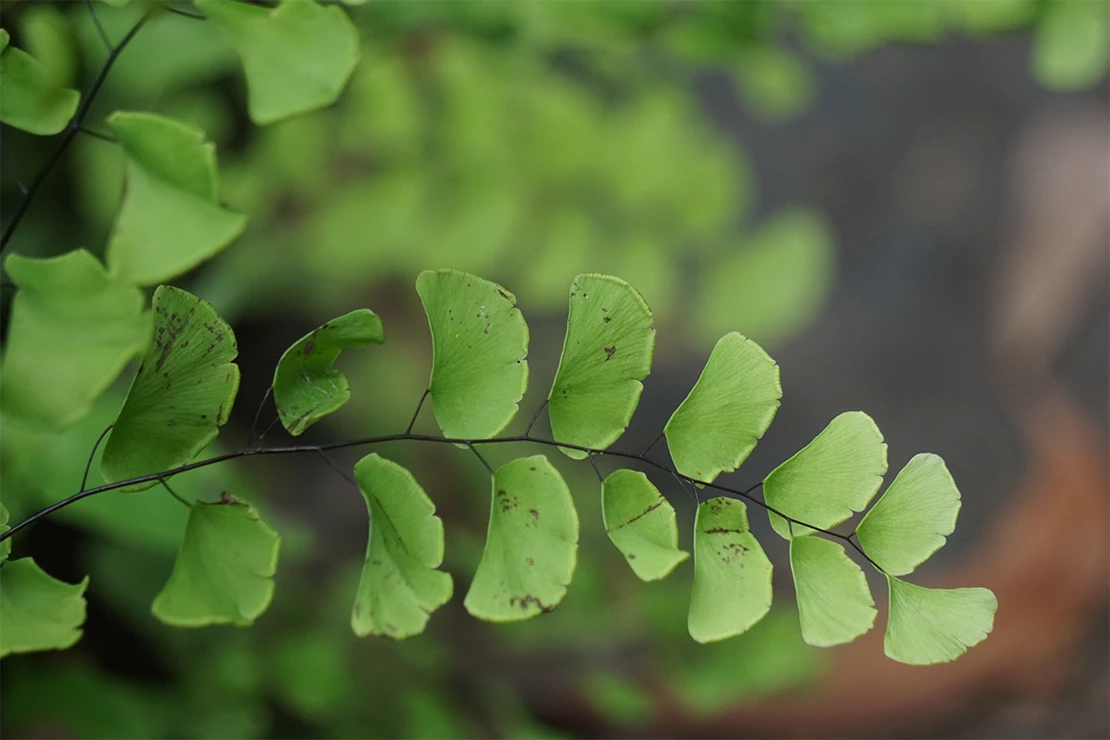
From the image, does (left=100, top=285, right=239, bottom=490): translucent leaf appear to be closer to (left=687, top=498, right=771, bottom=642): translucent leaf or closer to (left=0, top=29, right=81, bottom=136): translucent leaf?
(left=0, top=29, right=81, bottom=136): translucent leaf

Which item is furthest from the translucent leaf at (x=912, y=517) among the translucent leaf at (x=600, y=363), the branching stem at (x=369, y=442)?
the translucent leaf at (x=600, y=363)

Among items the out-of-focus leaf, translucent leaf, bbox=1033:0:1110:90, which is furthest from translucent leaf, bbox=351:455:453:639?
the out-of-focus leaf

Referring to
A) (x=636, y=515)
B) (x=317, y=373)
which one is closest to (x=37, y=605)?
(x=317, y=373)

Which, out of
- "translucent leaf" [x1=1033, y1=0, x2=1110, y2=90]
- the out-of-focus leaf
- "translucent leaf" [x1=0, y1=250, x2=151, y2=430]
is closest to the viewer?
"translucent leaf" [x1=0, y1=250, x2=151, y2=430]

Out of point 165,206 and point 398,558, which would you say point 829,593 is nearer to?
point 398,558

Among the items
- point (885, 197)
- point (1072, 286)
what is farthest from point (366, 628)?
point (1072, 286)

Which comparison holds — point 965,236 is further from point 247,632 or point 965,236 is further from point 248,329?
point 247,632
